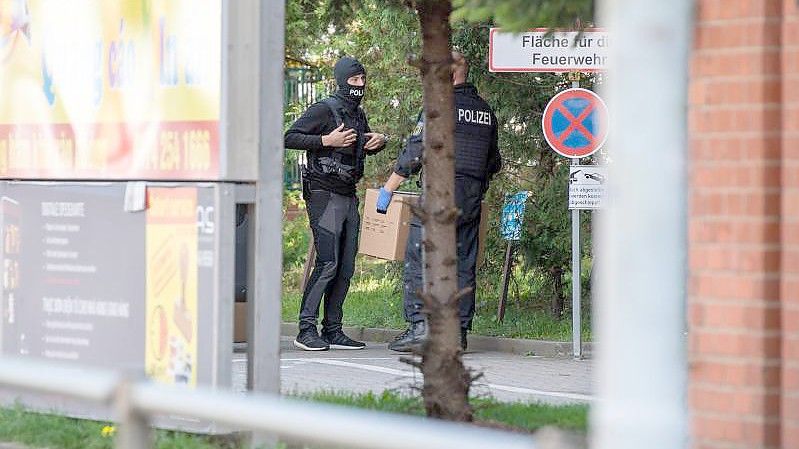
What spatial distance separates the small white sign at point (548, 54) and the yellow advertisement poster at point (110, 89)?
4.69m

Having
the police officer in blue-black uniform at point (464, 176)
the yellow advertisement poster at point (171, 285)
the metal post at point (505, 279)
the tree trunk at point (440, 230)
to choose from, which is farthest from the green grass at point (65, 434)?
the metal post at point (505, 279)

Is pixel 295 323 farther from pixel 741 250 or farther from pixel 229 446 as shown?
pixel 741 250

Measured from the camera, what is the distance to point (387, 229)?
517 inches

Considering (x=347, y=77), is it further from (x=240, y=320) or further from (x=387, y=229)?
(x=240, y=320)

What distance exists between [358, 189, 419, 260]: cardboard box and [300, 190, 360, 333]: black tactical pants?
0.41 m

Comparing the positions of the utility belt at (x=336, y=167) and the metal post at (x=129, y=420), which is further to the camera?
the utility belt at (x=336, y=167)

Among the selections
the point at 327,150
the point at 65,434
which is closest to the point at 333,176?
the point at 327,150

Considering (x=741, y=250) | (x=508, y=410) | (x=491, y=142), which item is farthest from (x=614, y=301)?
(x=491, y=142)

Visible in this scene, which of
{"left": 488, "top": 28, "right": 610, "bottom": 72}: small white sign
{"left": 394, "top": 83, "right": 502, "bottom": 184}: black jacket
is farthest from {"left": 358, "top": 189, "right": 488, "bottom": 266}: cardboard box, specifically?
{"left": 488, "top": 28, "right": 610, "bottom": 72}: small white sign

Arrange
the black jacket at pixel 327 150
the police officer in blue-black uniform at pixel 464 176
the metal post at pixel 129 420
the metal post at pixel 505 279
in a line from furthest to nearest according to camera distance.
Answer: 1. the metal post at pixel 505 279
2. the black jacket at pixel 327 150
3. the police officer in blue-black uniform at pixel 464 176
4. the metal post at pixel 129 420

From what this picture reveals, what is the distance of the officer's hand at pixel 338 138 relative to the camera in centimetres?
1237

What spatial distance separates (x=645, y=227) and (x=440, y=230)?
14.6ft

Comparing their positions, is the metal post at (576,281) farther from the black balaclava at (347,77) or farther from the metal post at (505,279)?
the metal post at (505,279)

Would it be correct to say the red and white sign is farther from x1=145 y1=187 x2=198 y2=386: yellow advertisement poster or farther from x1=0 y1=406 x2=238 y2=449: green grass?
Answer: x1=145 y1=187 x2=198 y2=386: yellow advertisement poster
